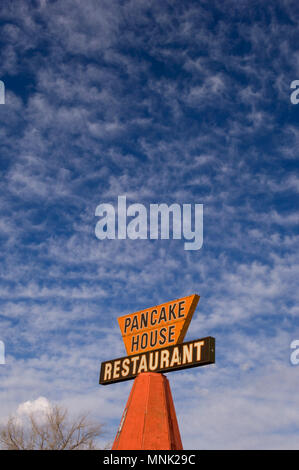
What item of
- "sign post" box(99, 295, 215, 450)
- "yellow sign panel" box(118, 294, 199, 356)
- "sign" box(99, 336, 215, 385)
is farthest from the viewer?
"yellow sign panel" box(118, 294, 199, 356)

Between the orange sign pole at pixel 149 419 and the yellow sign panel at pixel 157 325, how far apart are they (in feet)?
5.37

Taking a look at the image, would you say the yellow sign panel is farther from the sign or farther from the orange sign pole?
the orange sign pole

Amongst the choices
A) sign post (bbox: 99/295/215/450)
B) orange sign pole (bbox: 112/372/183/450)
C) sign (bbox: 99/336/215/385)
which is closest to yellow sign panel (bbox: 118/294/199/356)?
sign post (bbox: 99/295/215/450)

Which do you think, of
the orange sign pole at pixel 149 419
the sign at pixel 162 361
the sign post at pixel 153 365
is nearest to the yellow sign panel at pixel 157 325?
the sign post at pixel 153 365

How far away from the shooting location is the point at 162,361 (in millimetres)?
19469

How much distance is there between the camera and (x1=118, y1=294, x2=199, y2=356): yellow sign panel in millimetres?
19672

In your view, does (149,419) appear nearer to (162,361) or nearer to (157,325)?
(162,361)
